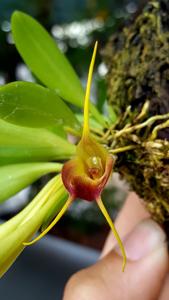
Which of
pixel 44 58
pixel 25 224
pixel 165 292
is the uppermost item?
pixel 44 58

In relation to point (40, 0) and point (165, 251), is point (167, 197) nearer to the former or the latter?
point (165, 251)

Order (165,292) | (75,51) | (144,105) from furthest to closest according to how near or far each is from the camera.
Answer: (75,51) < (165,292) < (144,105)

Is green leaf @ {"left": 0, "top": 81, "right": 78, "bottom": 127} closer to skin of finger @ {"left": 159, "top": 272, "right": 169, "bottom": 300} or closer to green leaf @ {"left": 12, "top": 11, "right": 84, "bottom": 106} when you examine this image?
green leaf @ {"left": 12, "top": 11, "right": 84, "bottom": 106}

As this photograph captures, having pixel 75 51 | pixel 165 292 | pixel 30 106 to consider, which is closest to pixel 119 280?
pixel 165 292

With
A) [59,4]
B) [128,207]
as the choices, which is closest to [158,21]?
[128,207]

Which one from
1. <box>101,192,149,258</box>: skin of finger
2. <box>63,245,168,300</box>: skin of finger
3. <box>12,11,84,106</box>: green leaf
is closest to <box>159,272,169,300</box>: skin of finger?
<box>63,245,168,300</box>: skin of finger

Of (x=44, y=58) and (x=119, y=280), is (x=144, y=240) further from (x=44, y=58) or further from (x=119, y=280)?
(x=44, y=58)

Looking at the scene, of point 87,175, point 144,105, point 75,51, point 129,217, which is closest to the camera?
point 87,175

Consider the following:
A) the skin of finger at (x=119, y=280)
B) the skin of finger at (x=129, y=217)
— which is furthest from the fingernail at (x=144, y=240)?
the skin of finger at (x=129, y=217)

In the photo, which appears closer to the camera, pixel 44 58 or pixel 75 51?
pixel 44 58
